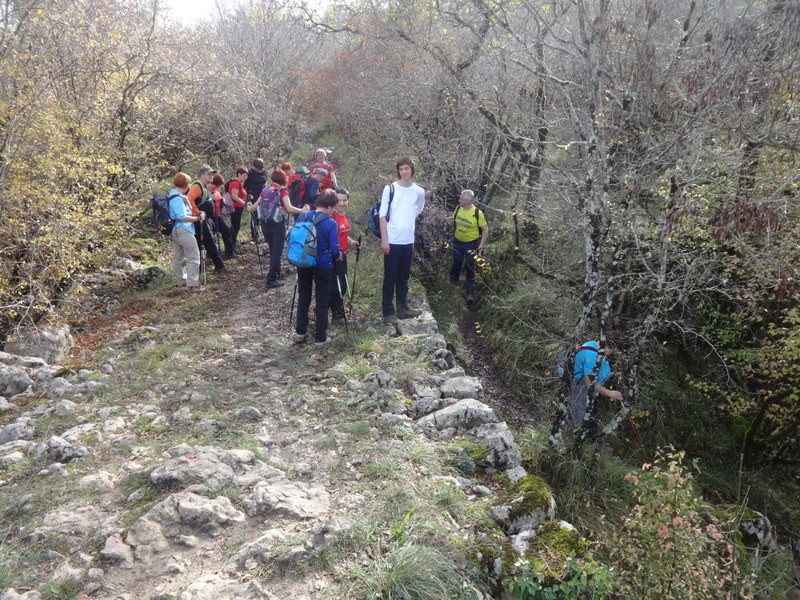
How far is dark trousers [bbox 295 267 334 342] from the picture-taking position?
22.1 ft

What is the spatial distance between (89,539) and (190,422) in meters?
1.67

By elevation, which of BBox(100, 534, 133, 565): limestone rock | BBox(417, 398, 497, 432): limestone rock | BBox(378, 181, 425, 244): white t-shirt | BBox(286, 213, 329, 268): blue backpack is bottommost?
BBox(100, 534, 133, 565): limestone rock

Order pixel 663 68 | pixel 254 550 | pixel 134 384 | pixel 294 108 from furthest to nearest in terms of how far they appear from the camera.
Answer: pixel 294 108, pixel 663 68, pixel 134 384, pixel 254 550

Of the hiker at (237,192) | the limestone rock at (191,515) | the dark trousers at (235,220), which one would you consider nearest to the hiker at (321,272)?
the limestone rock at (191,515)

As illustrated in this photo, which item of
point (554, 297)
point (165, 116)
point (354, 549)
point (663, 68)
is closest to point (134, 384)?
point (354, 549)

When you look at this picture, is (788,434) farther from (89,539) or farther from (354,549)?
(89,539)

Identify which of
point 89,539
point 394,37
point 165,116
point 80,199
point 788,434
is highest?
point 394,37

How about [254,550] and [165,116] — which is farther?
[165,116]

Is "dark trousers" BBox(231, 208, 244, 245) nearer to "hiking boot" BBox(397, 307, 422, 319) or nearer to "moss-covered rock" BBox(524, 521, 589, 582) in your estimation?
"hiking boot" BBox(397, 307, 422, 319)

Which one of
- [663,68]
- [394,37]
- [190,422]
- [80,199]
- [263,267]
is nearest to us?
[190,422]

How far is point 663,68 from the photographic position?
6816mm

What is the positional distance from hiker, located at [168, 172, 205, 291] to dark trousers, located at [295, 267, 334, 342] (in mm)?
2727

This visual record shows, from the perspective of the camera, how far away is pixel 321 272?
666 centimetres

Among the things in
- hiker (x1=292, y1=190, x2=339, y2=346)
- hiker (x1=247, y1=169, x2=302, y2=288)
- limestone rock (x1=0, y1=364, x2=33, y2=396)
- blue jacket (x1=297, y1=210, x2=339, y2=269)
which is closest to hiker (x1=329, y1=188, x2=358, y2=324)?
hiker (x1=292, y1=190, x2=339, y2=346)
